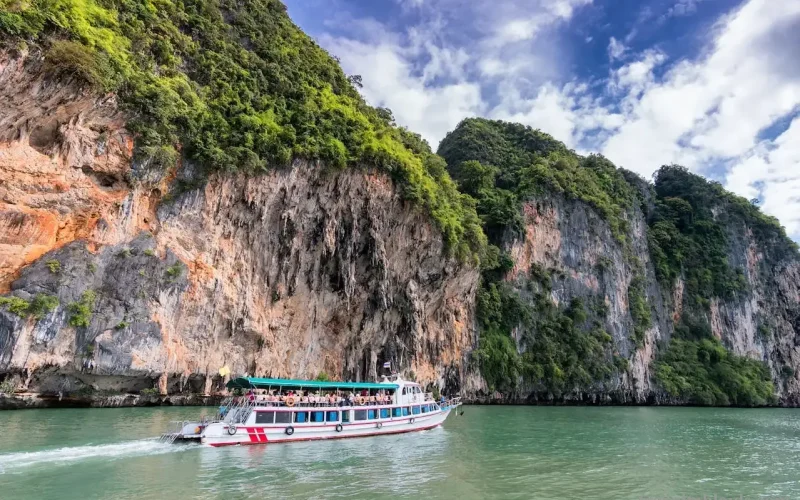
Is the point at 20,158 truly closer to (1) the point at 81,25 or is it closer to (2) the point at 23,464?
(1) the point at 81,25

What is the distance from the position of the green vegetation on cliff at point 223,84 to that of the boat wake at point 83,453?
18111 millimetres

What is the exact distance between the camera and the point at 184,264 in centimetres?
2956

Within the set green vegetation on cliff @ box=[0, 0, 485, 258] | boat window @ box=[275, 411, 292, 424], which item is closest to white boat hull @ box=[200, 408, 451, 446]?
boat window @ box=[275, 411, 292, 424]

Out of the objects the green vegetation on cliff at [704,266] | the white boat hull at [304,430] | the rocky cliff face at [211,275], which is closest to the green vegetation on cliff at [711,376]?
the green vegetation on cliff at [704,266]

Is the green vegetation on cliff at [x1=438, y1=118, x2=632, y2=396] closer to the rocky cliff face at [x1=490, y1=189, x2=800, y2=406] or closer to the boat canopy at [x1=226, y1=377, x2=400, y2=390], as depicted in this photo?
the rocky cliff face at [x1=490, y1=189, x2=800, y2=406]

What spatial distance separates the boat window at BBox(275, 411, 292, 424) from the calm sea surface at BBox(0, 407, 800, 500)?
1087 millimetres

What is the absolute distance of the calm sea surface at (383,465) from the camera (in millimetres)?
12758

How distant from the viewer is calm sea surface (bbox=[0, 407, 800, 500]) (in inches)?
502

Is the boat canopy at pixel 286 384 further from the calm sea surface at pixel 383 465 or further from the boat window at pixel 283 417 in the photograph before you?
the calm sea surface at pixel 383 465

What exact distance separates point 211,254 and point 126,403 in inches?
408

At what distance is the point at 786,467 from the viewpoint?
60.6 feet

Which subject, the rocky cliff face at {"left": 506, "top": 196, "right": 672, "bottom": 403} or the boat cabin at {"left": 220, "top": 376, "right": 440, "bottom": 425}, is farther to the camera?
the rocky cliff face at {"left": 506, "top": 196, "right": 672, "bottom": 403}

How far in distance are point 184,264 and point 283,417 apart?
1345cm

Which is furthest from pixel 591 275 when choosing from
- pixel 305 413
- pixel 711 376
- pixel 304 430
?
pixel 304 430
